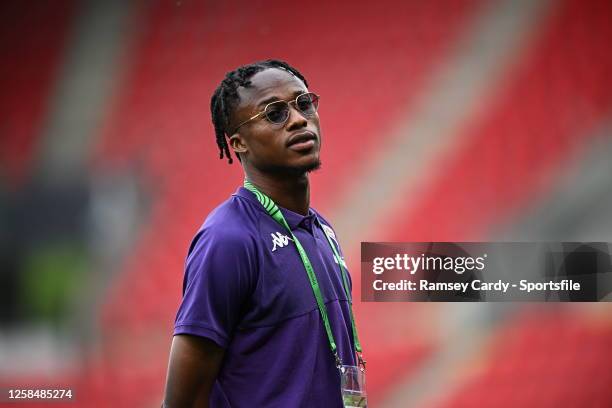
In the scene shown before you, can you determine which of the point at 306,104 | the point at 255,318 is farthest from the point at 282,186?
the point at 255,318

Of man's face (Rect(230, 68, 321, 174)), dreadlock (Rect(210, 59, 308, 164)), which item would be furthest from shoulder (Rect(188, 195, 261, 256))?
dreadlock (Rect(210, 59, 308, 164))

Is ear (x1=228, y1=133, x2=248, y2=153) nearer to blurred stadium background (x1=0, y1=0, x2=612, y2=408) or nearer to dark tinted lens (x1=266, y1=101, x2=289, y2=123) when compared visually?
dark tinted lens (x1=266, y1=101, x2=289, y2=123)

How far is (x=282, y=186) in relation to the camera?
189cm

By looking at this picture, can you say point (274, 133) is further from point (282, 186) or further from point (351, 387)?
point (351, 387)

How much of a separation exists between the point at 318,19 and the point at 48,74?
1415 millimetres

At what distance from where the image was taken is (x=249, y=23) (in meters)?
4.02

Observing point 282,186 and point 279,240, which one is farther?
point 282,186

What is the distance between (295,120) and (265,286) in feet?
1.35

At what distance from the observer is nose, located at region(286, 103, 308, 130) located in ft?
6.03

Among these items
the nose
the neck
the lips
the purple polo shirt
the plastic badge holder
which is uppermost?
the nose

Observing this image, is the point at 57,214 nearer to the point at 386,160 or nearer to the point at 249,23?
the point at 249,23

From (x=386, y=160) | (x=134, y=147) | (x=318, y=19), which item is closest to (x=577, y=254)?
(x=386, y=160)

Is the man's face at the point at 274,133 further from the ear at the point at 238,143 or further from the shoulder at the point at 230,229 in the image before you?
the shoulder at the point at 230,229

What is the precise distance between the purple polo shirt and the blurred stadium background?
217 cm
